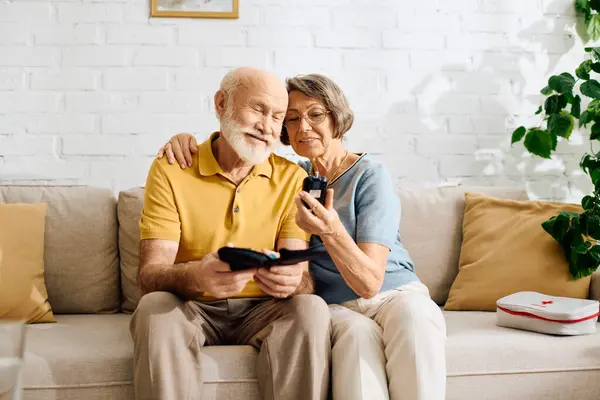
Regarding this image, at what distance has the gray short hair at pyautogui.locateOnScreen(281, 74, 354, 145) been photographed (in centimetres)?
219

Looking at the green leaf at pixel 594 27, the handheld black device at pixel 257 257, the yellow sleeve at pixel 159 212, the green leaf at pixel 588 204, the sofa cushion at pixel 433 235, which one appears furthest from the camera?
the green leaf at pixel 594 27

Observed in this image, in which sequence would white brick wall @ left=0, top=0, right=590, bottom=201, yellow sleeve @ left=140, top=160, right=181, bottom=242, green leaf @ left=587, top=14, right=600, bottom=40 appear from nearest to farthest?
yellow sleeve @ left=140, top=160, right=181, bottom=242
white brick wall @ left=0, top=0, right=590, bottom=201
green leaf @ left=587, top=14, right=600, bottom=40

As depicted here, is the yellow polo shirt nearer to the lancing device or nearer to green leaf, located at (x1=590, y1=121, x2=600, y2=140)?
the lancing device

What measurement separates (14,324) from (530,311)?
1.76 m

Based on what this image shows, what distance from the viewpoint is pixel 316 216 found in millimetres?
1821

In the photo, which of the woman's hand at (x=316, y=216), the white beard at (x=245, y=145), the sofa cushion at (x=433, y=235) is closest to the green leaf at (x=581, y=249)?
the sofa cushion at (x=433, y=235)

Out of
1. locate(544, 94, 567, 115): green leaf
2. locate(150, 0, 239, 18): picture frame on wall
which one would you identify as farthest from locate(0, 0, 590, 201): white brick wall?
locate(544, 94, 567, 115): green leaf

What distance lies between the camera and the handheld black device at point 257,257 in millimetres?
1628

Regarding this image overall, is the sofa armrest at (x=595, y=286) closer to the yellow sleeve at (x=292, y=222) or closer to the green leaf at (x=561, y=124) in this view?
the green leaf at (x=561, y=124)

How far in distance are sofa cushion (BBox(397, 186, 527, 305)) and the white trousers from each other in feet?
2.20

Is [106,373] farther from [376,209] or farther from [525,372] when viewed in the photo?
[525,372]

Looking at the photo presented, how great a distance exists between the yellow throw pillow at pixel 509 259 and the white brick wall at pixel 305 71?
0.43 metres

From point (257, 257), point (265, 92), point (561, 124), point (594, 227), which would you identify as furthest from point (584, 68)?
Answer: point (257, 257)

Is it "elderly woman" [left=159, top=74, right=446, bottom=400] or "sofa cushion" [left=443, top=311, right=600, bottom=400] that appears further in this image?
"sofa cushion" [left=443, top=311, right=600, bottom=400]
